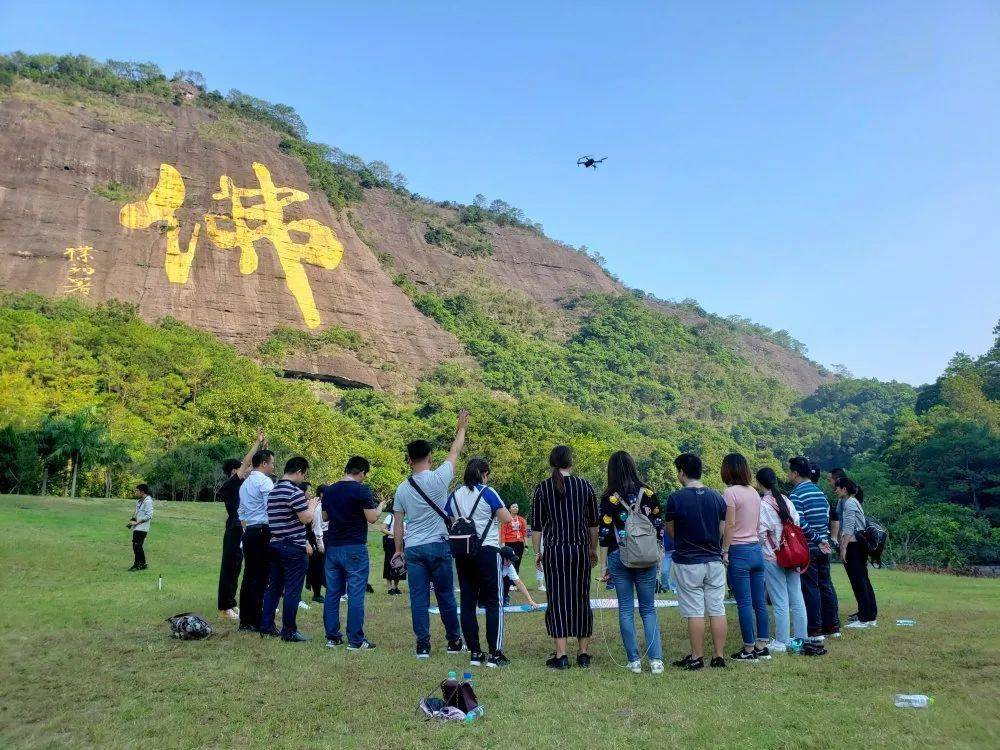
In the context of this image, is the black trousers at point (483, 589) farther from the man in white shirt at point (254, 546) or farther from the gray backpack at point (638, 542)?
the man in white shirt at point (254, 546)

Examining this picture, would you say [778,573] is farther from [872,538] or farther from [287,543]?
[287,543]

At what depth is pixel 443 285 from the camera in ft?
309

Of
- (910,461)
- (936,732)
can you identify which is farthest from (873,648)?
(910,461)

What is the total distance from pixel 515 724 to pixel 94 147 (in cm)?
7741

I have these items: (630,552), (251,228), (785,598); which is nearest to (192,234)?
(251,228)

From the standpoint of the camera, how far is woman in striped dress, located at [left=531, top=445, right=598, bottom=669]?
6203 millimetres

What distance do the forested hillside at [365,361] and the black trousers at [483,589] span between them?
29318mm

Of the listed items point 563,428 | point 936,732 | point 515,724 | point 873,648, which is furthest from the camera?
point 563,428

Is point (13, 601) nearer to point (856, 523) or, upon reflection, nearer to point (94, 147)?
point (856, 523)

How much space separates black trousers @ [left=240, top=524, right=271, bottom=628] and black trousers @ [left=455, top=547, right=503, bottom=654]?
236cm

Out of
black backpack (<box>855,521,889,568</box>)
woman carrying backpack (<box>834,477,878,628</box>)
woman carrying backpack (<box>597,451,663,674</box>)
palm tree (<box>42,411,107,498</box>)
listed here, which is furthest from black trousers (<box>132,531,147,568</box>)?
palm tree (<box>42,411,107,498</box>)

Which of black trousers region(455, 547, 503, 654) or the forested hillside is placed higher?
the forested hillside

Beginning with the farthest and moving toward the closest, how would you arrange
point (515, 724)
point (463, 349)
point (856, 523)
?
point (463, 349)
point (856, 523)
point (515, 724)

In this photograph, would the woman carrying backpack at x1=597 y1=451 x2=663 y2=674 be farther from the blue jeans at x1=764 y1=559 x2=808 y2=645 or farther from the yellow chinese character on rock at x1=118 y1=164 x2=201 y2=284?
the yellow chinese character on rock at x1=118 y1=164 x2=201 y2=284
